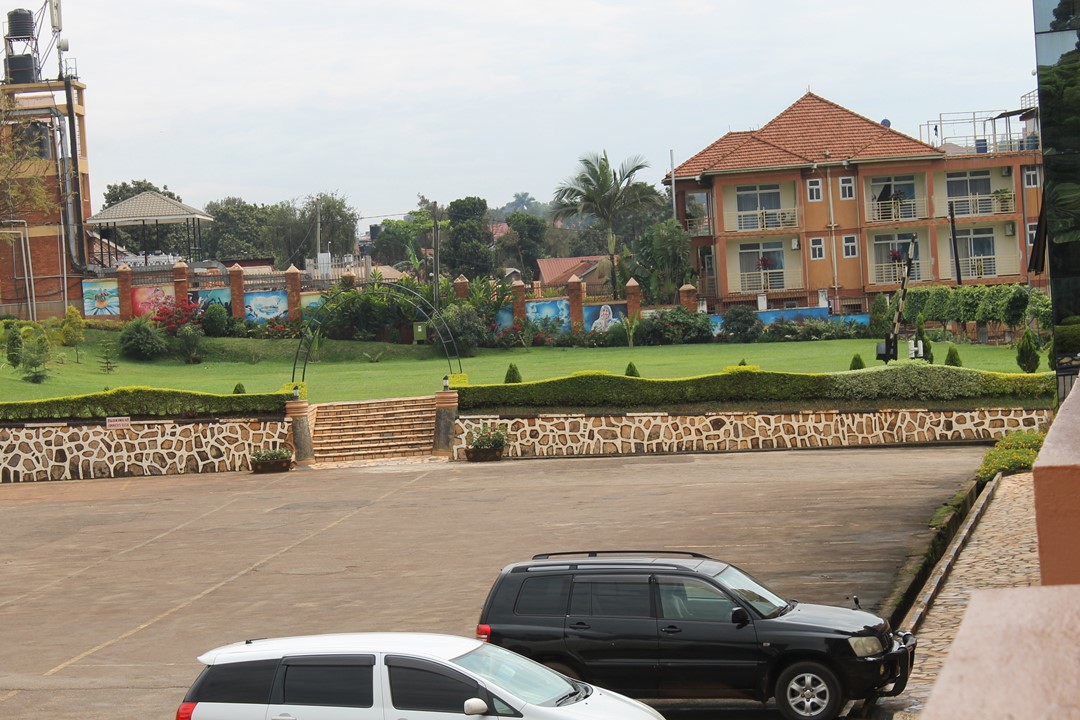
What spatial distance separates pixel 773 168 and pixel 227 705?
54952 millimetres

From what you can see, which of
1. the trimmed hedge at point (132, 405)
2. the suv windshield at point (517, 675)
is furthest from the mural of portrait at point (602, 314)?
the suv windshield at point (517, 675)

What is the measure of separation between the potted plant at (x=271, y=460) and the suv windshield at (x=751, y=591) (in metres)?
25.2

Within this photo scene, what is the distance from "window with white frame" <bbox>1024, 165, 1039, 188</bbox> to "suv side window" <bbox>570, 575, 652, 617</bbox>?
53933mm

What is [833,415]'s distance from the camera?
35000 millimetres

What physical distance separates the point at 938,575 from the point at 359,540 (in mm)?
11739

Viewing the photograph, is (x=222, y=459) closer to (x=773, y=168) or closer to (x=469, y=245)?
(x=773, y=168)

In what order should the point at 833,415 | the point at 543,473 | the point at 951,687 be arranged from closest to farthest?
the point at 951,687, the point at 543,473, the point at 833,415

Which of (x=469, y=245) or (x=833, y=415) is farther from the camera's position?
(x=469, y=245)

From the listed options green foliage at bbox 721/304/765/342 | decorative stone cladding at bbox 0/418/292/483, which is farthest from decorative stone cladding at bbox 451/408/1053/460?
green foliage at bbox 721/304/765/342

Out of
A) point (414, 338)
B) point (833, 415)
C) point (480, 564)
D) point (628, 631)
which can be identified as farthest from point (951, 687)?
point (414, 338)

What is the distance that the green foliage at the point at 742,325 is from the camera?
57.6 m

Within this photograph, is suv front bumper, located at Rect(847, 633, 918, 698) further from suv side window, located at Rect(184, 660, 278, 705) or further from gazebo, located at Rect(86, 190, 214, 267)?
gazebo, located at Rect(86, 190, 214, 267)

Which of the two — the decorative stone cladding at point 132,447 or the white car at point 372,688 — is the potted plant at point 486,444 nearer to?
the decorative stone cladding at point 132,447

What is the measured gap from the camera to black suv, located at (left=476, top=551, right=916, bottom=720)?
460 inches
